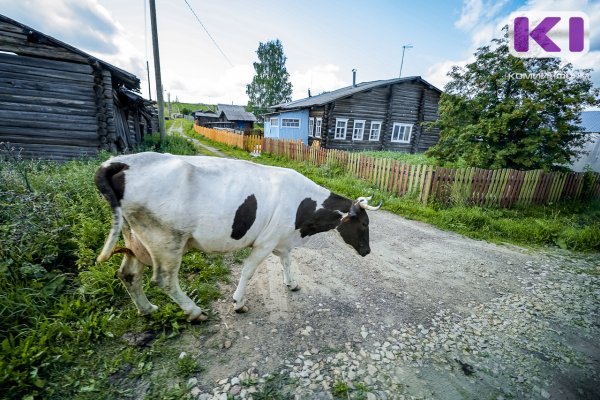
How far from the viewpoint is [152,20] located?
35.8 ft

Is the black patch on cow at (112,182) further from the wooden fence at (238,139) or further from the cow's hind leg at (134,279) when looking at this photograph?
the wooden fence at (238,139)

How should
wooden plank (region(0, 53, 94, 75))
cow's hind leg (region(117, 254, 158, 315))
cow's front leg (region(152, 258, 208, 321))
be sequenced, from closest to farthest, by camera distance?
cow's front leg (region(152, 258, 208, 321)) → cow's hind leg (region(117, 254, 158, 315)) → wooden plank (region(0, 53, 94, 75))

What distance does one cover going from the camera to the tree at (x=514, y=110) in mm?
7262

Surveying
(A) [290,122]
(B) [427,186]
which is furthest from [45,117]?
(A) [290,122]

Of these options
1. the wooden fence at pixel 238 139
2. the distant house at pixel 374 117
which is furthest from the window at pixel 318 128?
the wooden fence at pixel 238 139

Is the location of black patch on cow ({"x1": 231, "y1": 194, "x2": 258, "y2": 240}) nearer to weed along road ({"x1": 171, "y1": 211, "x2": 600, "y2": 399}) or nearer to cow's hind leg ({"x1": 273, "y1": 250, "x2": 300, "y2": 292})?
cow's hind leg ({"x1": 273, "y1": 250, "x2": 300, "y2": 292})

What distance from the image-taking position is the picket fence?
7504 mm

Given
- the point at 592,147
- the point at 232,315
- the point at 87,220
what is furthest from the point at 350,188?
the point at 592,147

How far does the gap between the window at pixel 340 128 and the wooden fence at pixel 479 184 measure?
389 inches

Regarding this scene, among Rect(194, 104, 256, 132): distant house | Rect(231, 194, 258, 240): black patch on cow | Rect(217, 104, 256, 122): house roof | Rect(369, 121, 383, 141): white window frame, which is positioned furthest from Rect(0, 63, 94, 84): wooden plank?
Rect(217, 104, 256, 122): house roof

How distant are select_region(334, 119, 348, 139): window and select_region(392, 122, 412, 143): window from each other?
444cm

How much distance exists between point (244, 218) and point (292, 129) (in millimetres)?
21308

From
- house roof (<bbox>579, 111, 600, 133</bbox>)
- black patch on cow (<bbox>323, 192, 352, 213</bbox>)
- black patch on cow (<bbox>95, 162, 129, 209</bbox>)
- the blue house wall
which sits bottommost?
black patch on cow (<bbox>323, 192, 352, 213</bbox>)

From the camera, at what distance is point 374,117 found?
19844mm
